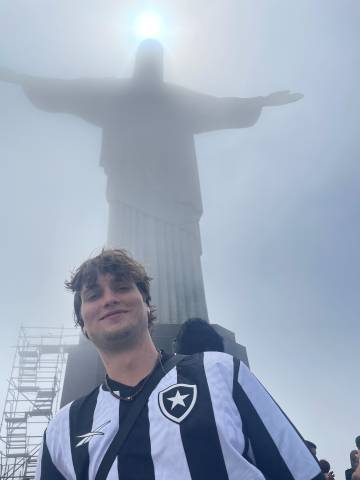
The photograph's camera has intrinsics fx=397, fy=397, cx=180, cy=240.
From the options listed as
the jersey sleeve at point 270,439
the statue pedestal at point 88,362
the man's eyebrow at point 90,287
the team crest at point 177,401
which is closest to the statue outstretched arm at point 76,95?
the statue pedestal at point 88,362

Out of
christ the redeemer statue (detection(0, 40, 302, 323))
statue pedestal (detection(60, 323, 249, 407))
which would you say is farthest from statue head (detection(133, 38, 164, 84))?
statue pedestal (detection(60, 323, 249, 407))

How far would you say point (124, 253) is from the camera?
2.47 meters

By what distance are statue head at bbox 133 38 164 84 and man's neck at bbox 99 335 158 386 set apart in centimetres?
934

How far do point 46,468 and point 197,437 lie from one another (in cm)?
80

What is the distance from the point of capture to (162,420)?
1.57 m

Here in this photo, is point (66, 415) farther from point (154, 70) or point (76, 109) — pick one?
point (154, 70)

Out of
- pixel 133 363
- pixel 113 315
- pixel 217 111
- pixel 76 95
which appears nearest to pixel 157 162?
pixel 217 111

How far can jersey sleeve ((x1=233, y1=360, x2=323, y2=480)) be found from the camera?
1.45m

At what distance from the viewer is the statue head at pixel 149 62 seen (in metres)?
10.2

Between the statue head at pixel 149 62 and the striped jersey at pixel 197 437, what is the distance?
962 cm

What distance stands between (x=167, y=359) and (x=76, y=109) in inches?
351

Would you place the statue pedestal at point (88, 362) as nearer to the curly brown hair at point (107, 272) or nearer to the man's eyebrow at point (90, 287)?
the curly brown hair at point (107, 272)

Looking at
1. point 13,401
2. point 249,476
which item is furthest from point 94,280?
point 13,401

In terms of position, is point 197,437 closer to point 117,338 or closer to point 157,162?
point 117,338
